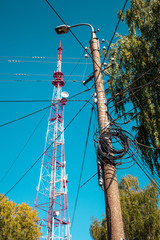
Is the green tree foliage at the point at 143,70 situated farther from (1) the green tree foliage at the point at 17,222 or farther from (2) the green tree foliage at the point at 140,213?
(1) the green tree foliage at the point at 17,222

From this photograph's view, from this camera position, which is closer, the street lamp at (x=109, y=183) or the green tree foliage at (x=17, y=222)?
the street lamp at (x=109, y=183)

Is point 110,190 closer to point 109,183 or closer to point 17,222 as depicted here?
point 109,183

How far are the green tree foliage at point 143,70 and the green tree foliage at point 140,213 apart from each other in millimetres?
10439

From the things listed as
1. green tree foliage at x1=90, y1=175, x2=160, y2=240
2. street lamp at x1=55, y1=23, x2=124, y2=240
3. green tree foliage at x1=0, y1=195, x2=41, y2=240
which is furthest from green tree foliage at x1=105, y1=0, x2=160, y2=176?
green tree foliage at x1=0, y1=195, x2=41, y2=240

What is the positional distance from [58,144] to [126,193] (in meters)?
8.05

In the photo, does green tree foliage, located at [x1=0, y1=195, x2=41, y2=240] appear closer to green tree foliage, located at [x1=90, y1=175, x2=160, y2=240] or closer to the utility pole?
green tree foliage, located at [x1=90, y1=175, x2=160, y2=240]

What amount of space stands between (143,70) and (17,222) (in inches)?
581

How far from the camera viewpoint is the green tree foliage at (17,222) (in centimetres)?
1528

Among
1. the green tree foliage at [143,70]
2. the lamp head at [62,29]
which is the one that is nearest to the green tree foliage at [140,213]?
the green tree foliage at [143,70]

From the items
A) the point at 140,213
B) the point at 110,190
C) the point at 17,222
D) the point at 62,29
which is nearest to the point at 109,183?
the point at 110,190

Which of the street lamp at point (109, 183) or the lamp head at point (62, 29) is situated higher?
the lamp head at point (62, 29)

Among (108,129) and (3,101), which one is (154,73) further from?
(3,101)

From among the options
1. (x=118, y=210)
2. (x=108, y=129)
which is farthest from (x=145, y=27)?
(x=118, y=210)

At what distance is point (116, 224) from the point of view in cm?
341
